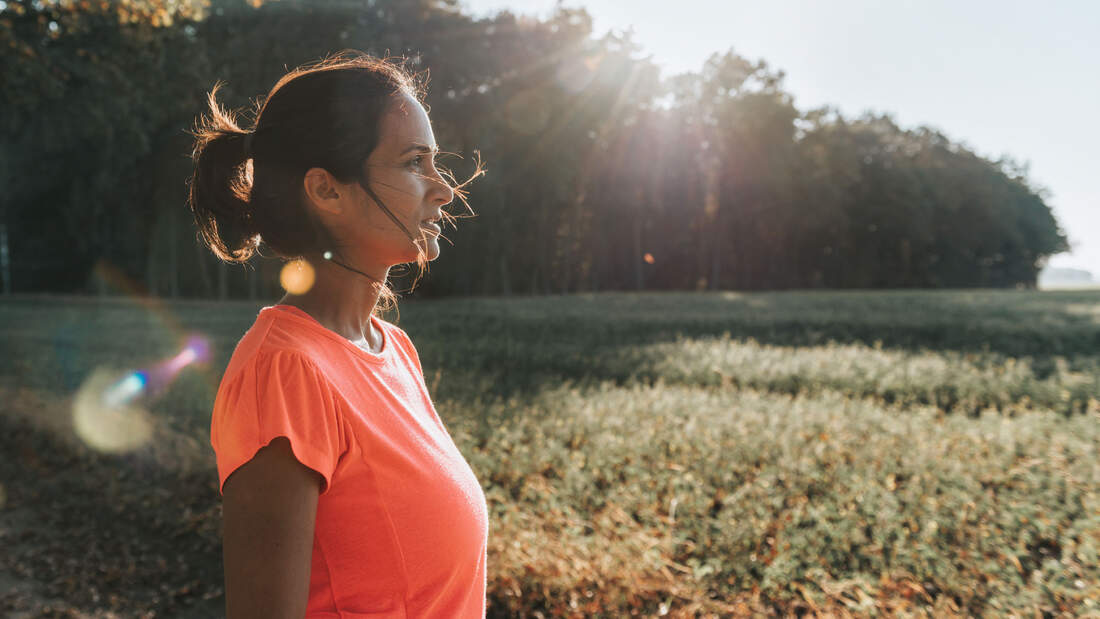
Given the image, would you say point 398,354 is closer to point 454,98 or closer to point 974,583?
point 974,583

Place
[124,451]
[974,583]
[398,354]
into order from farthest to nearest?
[124,451]
[974,583]
[398,354]

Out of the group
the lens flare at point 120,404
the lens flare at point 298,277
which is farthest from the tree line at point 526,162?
the lens flare at point 298,277

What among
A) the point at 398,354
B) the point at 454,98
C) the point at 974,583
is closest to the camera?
the point at 398,354

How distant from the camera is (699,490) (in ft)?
17.2

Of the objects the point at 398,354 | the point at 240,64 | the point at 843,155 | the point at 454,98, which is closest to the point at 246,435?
the point at 398,354

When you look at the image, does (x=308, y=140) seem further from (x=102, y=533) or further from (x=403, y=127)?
(x=102, y=533)

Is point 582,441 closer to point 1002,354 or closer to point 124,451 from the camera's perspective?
point 124,451

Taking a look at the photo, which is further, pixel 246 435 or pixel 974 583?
pixel 974 583

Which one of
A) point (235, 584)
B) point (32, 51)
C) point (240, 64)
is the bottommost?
point (235, 584)

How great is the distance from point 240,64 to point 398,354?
2001 cm

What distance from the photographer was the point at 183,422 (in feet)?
27.8

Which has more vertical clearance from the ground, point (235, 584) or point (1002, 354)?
point (235, 584)

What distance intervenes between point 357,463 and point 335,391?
0.14 metres

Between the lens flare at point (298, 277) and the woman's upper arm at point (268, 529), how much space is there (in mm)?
466
